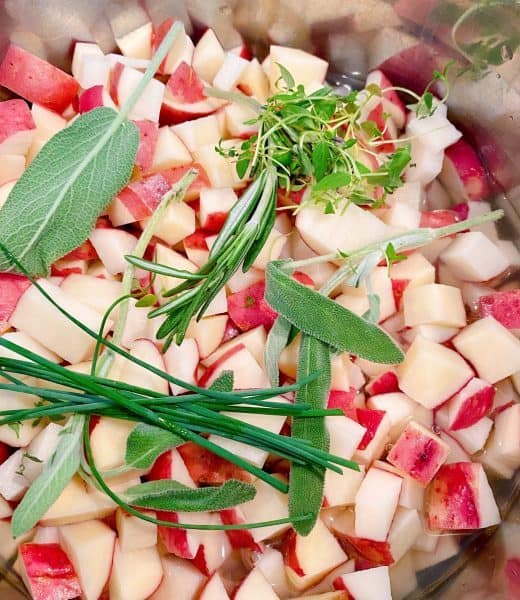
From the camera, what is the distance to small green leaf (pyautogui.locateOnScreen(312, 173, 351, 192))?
1.43m

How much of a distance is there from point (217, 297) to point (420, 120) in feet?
2.40

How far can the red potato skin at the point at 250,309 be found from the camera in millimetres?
1542

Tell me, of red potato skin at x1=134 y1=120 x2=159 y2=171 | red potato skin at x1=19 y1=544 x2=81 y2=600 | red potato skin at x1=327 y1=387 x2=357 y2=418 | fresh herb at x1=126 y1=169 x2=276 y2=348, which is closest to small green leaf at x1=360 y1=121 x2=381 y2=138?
fresh herb at x1=126 y1=169 x2=276 y2=348

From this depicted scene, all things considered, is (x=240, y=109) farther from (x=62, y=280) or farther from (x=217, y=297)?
(x=62, y=280)

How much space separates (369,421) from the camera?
59.4 inches

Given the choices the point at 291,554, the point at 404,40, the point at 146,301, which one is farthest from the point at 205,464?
the point at 404,40

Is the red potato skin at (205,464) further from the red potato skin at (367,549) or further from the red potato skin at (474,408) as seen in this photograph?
the red potato skin at (474,408)

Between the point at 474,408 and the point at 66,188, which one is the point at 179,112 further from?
the point at 474,408

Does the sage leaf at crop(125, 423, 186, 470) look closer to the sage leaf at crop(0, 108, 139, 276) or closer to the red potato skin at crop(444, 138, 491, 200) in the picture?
the sage leaf at crop(0, 108, 139, 276)

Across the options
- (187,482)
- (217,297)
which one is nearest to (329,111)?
(217,297)

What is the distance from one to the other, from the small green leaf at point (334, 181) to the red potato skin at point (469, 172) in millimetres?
504

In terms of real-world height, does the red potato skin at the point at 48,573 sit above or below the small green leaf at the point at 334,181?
below

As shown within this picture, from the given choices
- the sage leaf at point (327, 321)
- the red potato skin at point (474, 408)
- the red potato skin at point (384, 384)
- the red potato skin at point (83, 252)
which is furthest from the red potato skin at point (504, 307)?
the red potato skin at point (83, 252)

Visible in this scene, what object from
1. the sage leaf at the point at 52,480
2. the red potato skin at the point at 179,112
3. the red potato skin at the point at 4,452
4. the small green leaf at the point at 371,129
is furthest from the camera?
the red potato skin at the point at 179,112
